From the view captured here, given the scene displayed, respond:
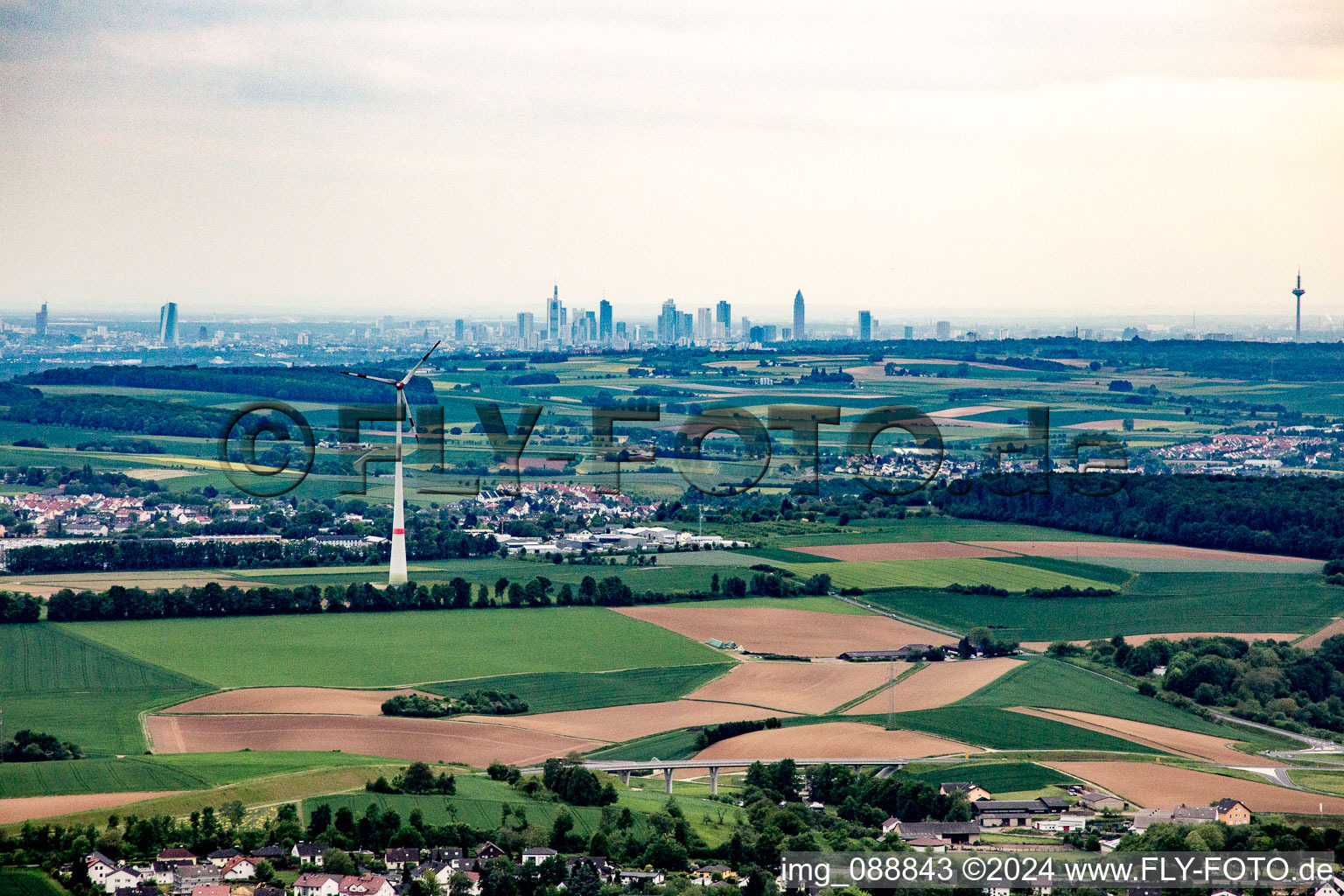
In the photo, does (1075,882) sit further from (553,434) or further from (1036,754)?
(553,434)

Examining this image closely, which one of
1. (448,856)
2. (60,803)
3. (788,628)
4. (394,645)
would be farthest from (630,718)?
(60,803)

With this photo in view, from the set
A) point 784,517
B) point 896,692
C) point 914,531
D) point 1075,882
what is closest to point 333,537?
point 784,517

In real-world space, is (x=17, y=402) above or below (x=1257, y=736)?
above

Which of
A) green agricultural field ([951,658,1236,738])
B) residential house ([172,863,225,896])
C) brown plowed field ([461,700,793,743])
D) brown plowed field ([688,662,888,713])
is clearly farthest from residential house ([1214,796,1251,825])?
residential house ([172,863,225,896])

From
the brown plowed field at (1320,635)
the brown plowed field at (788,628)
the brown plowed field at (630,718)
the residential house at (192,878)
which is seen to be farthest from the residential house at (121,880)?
the brown plowed field at (1320,635)

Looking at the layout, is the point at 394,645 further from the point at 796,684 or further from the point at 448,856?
the point at 448,856

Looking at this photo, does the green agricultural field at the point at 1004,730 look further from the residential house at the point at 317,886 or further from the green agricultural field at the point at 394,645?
the residential house at the point at 317,886
